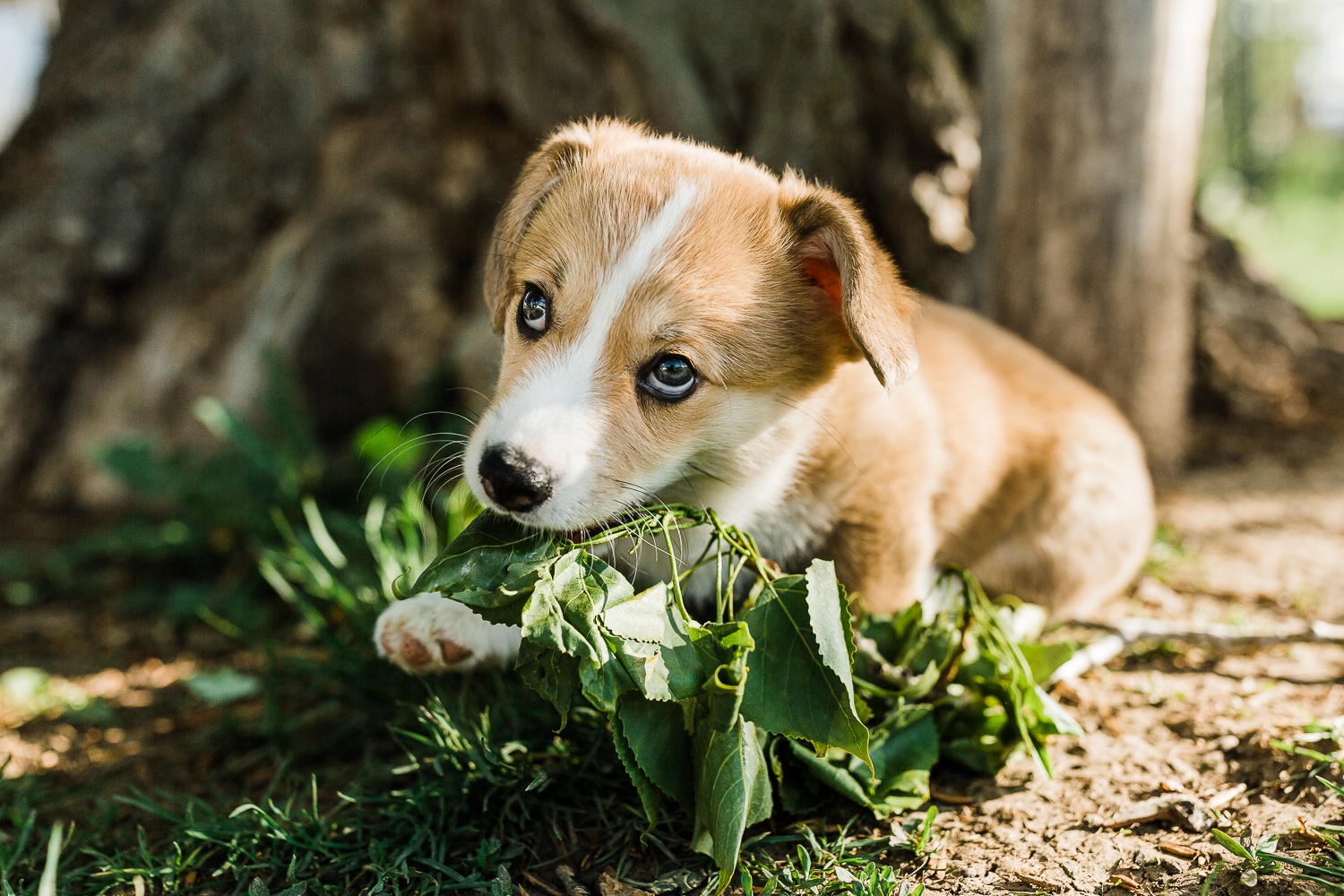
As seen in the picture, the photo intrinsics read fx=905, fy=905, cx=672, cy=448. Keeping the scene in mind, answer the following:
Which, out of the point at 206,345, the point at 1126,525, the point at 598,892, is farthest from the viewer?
the point at 206,345

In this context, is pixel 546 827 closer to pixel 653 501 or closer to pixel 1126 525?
pixel 653 501

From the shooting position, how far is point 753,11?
3.95m

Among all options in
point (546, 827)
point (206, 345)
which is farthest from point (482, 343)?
point (546, 827)

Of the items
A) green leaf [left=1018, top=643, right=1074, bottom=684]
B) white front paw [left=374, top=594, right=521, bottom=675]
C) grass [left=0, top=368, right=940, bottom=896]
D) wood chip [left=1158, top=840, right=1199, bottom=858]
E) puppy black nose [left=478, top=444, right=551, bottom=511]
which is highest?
puppy black nose [left=478, top=444, right=551, bottom=511]

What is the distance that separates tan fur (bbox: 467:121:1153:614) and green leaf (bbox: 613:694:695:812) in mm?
399

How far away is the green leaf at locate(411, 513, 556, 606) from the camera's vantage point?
1.80 meters

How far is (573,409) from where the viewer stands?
1.88 m

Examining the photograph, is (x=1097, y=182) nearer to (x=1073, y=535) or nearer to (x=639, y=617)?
(x=1073, y=535)

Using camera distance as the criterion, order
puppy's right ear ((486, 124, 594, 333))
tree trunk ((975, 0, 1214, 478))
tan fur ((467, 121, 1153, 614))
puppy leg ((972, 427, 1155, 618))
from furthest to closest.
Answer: tree trunk ((975, 0, 1214, 478)) < puppy leg ((972, 427, 1155, 618)) < puppy's right ear ((486, 124, 594, 333)) < tan fur ((467, 121, 1153, 614))

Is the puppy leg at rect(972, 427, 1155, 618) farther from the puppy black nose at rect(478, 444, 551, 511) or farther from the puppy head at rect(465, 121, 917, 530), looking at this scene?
the puppy black nose at rect(478, 444, 551, 511)

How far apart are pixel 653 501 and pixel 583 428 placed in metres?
0.37

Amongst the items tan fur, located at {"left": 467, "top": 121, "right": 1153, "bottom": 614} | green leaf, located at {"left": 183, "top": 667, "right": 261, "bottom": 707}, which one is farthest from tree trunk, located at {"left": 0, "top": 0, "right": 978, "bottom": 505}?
tan fur, located at {"left": 467, "top": 121, "right": 1153, "bottom": 614}

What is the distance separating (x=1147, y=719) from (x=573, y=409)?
175 centimetres

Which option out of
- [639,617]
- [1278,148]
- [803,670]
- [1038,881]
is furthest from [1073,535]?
[1278,148]
